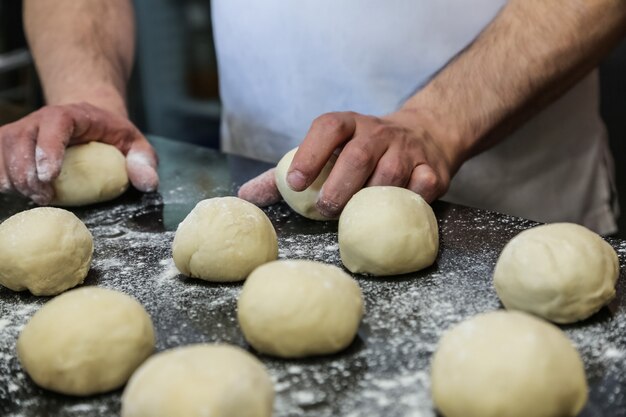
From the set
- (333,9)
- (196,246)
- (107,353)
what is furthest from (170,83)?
(107,353)

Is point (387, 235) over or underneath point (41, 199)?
over

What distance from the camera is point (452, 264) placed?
1.43 metres

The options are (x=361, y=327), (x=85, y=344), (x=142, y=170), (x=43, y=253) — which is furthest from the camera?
(x=142, y=170)

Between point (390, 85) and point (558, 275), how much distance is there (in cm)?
93

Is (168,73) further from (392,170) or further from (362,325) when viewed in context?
(362,325)

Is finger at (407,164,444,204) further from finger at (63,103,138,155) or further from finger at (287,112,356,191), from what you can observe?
finger at (63,103,138,155)

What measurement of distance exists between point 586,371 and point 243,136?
4.72 ft

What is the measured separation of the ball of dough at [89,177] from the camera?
179 centimetres

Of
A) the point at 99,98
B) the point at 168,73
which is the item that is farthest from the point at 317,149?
the point at 168,73

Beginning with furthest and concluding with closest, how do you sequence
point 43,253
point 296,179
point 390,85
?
1. point 390,85
2. point 296,179
3. point 43,253

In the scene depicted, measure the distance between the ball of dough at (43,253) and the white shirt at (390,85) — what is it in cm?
87

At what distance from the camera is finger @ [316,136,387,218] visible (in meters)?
1.56

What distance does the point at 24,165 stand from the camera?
1.75 meters

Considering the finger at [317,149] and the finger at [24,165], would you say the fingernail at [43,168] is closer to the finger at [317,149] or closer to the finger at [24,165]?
the finger at [24,165]
